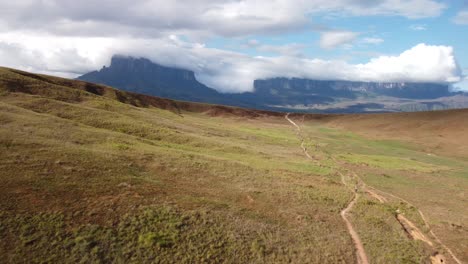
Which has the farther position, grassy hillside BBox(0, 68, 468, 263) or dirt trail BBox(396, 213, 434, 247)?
dirt trail BBox(396, 213, 434, 247)

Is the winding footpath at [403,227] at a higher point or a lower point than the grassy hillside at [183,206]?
lower

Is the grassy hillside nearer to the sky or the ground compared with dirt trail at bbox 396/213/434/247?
nearer to the sky

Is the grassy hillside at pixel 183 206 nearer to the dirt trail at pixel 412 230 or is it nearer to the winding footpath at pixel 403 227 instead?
the winding footpath at pixel 403 227

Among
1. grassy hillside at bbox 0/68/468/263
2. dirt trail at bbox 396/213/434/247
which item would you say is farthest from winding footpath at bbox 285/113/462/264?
grassy hillside at bbox 0/68/468/263

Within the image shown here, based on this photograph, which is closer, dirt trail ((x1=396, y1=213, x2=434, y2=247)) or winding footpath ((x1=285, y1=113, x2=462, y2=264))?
winding footpath ((x1=285, y1=113, x2=462, y2=264))

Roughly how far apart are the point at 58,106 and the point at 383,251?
57.4 meters

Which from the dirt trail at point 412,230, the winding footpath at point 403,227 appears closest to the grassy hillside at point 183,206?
the winding footpath at point 403,227

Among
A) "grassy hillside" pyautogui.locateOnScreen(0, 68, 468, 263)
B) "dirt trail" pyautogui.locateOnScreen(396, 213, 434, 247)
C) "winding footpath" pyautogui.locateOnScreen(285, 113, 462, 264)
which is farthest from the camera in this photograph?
"dirt trail" pyautogui.locateOnScreen(396, 213, 434, 247)

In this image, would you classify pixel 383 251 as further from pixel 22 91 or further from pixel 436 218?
pixel 22 91

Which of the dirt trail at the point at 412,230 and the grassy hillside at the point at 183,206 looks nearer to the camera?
the grassy hillside at the point at 183,206

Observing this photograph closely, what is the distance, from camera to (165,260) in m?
21.9

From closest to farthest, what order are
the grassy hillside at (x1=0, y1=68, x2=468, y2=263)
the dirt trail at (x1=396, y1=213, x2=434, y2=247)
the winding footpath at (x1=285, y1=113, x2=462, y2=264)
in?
the grassy hillside at (x1=0, y1=68, x2=468, y2=263), the winding footpath at (x1=285, y1=113, x2=462, y2=264), the dirt trail at (x1=396, y1=213, x2=434, y2=247)

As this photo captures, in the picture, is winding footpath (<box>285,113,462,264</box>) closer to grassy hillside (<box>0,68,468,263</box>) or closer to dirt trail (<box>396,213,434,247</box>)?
A: dirt trail (<box>396,213,434,247</box>)

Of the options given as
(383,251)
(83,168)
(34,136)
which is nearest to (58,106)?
(34,136)
